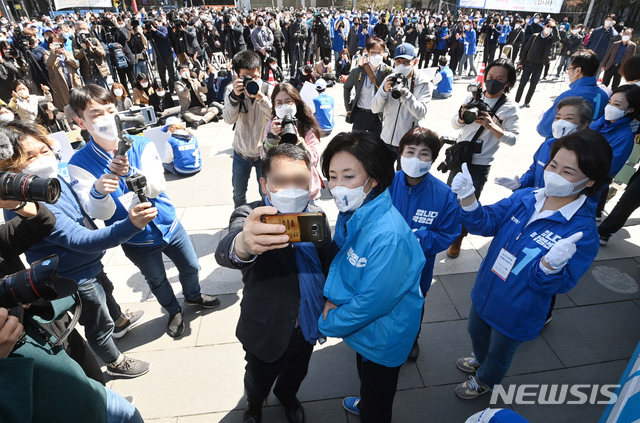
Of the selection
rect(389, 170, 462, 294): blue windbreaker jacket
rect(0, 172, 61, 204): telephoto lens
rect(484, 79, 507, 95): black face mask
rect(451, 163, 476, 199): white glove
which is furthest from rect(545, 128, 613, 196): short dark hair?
rect(0, 172, 61, 204): telephoto lens

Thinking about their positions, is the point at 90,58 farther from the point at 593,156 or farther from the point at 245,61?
the point at 593,156

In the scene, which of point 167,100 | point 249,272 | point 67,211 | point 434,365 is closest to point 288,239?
point 249,272

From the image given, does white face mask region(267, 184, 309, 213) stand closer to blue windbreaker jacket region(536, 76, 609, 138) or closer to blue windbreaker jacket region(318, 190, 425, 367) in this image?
blue windbreaker jacket region(318, 190, 425, 367)

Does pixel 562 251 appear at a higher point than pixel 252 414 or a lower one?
higher

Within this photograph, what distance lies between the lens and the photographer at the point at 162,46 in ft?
33.0

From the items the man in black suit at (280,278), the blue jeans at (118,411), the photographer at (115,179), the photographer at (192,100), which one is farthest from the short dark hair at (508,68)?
the photographer at (192,100)

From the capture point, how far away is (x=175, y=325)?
10.2 feet

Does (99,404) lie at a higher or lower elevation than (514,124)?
lower

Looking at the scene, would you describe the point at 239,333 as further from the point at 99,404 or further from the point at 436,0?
the point at 436,0

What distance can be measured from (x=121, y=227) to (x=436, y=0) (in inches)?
1525

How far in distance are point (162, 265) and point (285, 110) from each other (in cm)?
173

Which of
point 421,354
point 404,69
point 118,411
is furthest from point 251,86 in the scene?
point 421,354

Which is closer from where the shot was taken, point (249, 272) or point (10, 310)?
point (10, 310)

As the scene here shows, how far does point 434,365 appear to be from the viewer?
111 inches
